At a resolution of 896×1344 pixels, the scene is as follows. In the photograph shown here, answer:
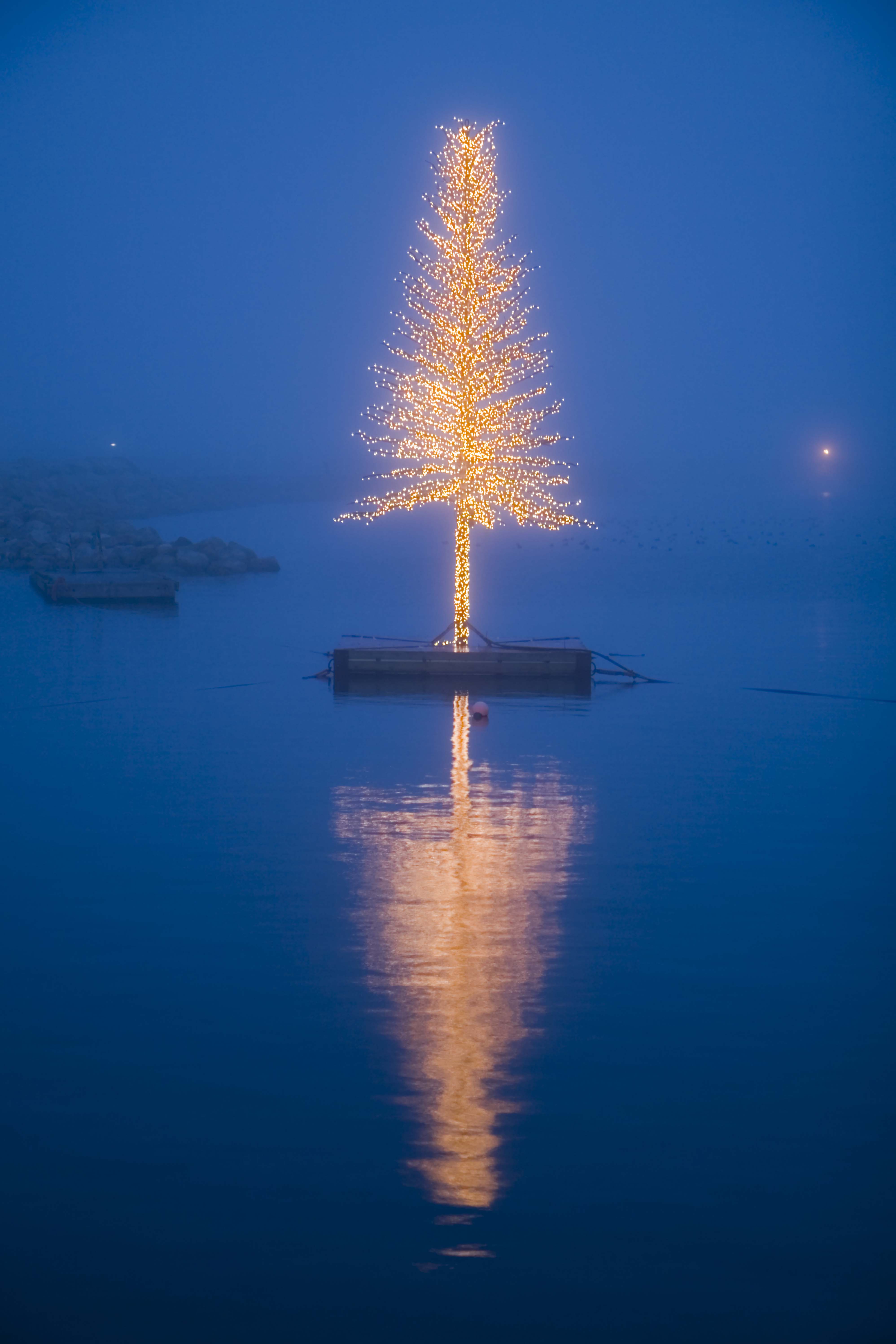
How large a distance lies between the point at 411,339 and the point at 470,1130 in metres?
19.8

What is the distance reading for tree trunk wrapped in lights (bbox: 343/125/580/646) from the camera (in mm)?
23078

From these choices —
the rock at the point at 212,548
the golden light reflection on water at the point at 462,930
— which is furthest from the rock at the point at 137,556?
the golden light reflection on water at the point at 462,930

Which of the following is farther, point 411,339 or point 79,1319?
point 411,339

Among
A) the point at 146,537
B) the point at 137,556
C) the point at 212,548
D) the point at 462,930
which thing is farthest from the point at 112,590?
the point at 462,930

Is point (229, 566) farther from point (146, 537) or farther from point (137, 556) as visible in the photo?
point (146, 537)

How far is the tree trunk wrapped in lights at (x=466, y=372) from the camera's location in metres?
23.1

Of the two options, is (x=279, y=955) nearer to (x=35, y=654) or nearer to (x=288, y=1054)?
(x=288, y=1054)

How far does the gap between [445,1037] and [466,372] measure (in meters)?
17.6

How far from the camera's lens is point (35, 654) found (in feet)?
83.7

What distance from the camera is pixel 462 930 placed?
9.15 metres

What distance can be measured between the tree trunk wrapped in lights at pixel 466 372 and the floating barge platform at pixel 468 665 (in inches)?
40.3

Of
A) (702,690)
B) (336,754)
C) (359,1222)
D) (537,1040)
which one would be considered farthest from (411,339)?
(359,1222)

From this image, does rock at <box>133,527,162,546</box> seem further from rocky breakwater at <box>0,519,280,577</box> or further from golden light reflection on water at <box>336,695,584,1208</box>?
golden light reflection on water at <box>336,695,584,1208</box>

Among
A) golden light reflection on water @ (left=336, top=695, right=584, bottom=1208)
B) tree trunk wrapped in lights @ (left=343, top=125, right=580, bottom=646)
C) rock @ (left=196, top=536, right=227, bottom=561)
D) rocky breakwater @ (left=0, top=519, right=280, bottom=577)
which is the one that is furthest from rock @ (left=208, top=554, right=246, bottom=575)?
golden light reflection on water @ (left=336, top=695, right=584, bottom=1208)
